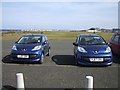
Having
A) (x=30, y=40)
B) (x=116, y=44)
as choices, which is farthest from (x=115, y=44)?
(x=30, y=40)

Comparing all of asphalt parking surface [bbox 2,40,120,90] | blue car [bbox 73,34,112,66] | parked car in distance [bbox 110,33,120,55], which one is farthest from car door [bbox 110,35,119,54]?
asphalt parking surface [bbox 2,40,120,90]

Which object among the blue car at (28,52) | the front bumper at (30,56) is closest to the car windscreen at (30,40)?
the blue car at (28,52)

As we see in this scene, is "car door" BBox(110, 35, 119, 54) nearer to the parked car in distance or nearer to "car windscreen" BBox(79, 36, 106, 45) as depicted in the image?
the parked car in distance

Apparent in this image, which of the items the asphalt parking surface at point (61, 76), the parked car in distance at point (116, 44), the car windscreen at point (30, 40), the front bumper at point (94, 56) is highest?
the car windscreen at point (30, 40)

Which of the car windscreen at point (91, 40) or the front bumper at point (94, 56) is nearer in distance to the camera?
the front bumper at point (94, 56)

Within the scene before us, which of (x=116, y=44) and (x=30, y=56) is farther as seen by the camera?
(x=116, y=44)

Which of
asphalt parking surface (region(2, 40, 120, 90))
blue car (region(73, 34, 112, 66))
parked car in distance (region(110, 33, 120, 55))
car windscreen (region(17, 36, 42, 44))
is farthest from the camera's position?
parked car in distance (region(110, 33, 120, 55))

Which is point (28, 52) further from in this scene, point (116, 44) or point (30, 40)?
point (116, 44)

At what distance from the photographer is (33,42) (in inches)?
508

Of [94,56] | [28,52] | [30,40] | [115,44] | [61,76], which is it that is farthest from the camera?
[115,44]

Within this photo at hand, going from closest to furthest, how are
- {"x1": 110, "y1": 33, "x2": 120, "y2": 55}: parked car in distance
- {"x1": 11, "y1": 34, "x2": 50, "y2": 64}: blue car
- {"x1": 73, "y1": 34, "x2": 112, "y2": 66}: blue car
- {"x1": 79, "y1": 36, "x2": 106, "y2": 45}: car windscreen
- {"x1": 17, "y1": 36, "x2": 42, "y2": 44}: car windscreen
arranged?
{"x1": 73, "y1": 34, "x2": 112, "y2": 66}: blue car < {"x1": 11, "y1": 34, "x2": 50, "y2": 64}: blue car < {"x1": 79, "y1": 36, "x2": 106, "y2": 45}: car windscreen < {"x1": 17, "y1": 36, "x2": 42, "y2": 44}: car windscreen < {"x1": 110, "y1": 33, "x2": 120, "y2": 55}: parked car in distance

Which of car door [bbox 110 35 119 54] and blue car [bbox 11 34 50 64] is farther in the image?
car door [bbox 110 35 119 54]

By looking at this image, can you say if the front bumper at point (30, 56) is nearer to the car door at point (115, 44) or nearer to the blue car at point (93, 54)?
the blue car at point (93, 54)

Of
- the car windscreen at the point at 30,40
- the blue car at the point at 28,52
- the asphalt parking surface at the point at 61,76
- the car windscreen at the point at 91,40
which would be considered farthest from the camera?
the car windscreen at the point at 30,40
